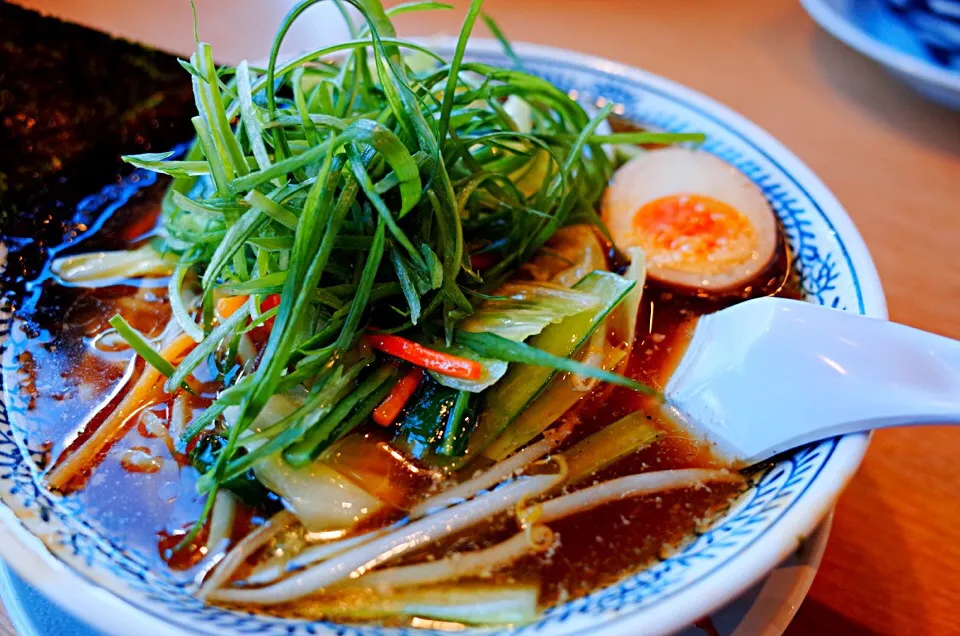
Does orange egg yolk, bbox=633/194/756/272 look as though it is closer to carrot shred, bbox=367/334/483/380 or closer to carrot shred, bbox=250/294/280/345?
carrot shred, bbox=367/334/483/380

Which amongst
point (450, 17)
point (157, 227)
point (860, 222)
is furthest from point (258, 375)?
point (450, 17)

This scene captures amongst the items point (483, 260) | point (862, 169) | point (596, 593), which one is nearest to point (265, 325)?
point (483, 260)

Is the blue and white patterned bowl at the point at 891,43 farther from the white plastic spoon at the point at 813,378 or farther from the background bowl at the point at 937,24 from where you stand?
the white plastic spoon at the point at 813,378

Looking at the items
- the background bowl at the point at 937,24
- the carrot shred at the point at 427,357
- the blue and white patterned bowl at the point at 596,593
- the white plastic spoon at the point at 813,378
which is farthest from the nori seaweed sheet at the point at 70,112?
the background bowl at the point at 937,24

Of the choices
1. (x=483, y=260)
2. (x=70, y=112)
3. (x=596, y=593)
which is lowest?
(x=596, y=593)

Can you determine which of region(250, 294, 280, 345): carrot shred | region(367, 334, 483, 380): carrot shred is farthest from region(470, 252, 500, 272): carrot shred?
region(250, 294, 280, 345): carrot shred

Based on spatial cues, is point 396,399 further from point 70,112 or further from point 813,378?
point 70,112
